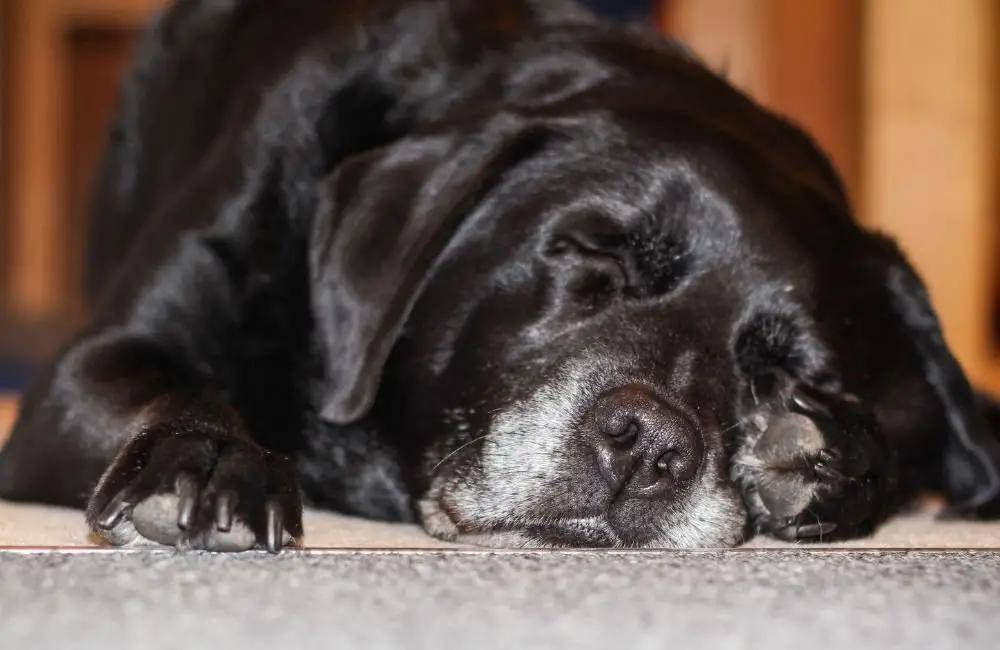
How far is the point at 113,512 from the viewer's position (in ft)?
3.71

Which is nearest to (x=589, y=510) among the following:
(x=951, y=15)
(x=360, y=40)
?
(x=360, y=40)

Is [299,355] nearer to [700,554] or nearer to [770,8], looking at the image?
[700,554]

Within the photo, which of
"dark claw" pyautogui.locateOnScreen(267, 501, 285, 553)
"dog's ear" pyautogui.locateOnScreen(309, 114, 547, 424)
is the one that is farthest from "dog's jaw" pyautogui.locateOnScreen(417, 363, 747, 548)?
"dark claw" pyautogui.locateOnScreen(267, 501, 285, 553)

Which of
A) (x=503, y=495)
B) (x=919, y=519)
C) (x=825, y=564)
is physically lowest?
(x=919, y=519)

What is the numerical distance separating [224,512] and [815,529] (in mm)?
660

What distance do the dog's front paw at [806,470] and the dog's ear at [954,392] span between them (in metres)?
0.23

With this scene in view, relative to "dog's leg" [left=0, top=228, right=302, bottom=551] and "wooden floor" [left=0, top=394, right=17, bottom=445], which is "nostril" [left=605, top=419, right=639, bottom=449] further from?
"wooden floor" [left=0, top=394, right=17, bottom=445]

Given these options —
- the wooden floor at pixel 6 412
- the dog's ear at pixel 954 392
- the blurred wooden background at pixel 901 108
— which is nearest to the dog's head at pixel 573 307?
the dog's ear at pixel 954 392

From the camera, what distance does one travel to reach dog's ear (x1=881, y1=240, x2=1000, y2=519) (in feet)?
5.32

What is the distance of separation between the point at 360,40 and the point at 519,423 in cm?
75

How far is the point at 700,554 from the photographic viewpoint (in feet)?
3.49

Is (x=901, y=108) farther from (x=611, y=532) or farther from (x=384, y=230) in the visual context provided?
(x=611, y=532)

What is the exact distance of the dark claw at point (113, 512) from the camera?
113cm

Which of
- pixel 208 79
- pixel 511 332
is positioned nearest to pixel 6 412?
pixel 208 79
